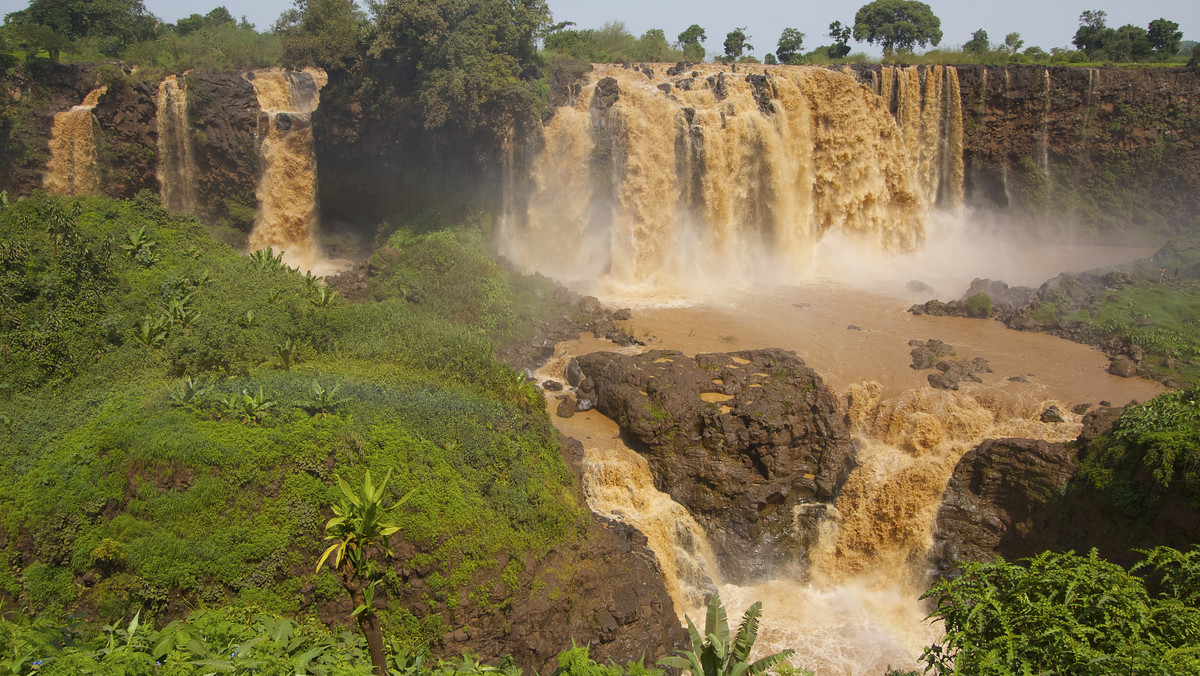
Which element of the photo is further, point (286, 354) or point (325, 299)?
point (325, 299)

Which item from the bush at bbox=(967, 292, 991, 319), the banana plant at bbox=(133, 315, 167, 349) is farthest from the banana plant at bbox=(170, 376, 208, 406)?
the bush at bbox=(967, 292, 991, 319)

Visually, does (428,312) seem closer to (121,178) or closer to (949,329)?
(121,178)

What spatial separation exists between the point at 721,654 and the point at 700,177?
18.7m

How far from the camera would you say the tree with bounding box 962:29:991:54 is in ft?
125

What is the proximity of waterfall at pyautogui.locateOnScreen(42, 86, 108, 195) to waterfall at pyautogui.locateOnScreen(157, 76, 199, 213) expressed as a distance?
1766mm

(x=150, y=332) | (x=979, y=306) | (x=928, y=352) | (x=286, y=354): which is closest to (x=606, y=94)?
(x=928, y=352)

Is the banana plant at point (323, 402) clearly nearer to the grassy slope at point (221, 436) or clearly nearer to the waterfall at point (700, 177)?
the grassy slope at point (221, 436)

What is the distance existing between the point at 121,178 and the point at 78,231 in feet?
22.9

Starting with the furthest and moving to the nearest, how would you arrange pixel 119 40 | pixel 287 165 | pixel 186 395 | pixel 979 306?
pixel 119 40
pixel 287 165
pixel 979 306
pixel 186 395

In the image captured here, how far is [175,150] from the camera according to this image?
24.4 m

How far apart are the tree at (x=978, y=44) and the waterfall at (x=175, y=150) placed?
33238 mm

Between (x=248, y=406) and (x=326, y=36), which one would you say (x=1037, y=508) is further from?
(x=326, y=36)

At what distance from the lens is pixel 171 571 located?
10984 mm

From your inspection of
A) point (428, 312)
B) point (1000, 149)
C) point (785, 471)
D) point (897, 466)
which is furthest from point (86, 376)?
point (1000, 149)
